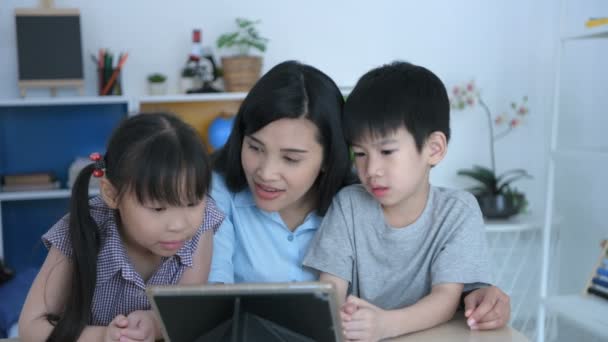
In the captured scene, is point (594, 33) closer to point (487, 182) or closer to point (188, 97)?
point (487, 182)

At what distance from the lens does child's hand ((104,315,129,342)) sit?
0.99m

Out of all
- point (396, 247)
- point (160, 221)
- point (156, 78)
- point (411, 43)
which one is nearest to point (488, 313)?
point (396, 247)

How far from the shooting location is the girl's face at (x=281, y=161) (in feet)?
4.16

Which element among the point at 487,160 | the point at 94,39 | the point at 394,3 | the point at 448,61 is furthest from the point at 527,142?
the point at 94,39

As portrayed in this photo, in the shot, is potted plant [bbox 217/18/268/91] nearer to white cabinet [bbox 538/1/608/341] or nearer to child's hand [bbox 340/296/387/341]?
white cabinet [bbox 538/1/608/341]

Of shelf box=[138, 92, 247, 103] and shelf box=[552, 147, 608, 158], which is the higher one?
shelf box=[138, 92, 247, 103]

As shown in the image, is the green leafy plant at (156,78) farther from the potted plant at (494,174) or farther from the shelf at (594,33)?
the shelf at (594,33)

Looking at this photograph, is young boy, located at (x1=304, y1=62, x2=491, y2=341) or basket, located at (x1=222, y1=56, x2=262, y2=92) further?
basket, located at (x1=222, y1=56, x2=262, y2=92)

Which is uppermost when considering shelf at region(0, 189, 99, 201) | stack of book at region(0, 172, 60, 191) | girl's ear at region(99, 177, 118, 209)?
girl's ear at region(99, 177, 118, 209)

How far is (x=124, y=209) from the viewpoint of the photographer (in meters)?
1.10

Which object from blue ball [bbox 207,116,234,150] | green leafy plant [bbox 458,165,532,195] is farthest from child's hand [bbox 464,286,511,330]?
blue ball [bbox 207,116,234,150]

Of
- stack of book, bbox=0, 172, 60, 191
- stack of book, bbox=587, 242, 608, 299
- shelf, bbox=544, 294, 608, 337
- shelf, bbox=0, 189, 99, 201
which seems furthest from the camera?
stack of book, bbox=0, 172, 60, 191

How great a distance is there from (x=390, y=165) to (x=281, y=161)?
21 cm

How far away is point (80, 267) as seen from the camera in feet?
3.57
